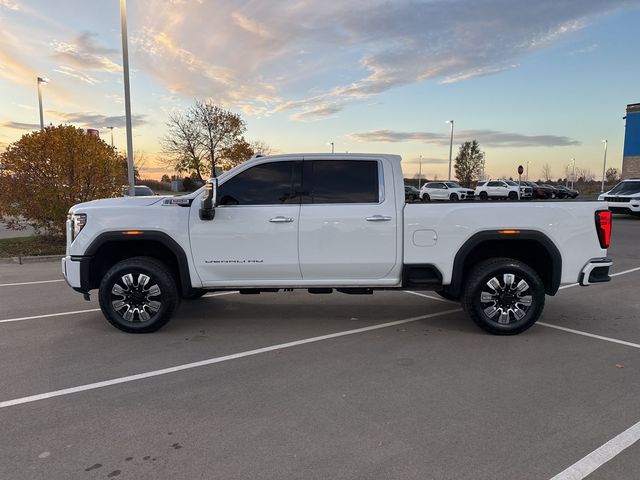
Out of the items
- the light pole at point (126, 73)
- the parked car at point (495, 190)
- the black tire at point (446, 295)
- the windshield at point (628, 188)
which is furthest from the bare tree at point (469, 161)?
the black tire at point (446, 295)

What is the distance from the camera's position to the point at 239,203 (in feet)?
17.9

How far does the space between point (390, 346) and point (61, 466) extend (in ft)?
10.6

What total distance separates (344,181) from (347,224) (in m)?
0.53

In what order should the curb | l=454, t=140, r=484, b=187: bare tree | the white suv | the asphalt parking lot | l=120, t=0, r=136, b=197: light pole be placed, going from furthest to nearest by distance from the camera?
l=454, t=140, r=484, b=187: bare tree
the white suv
l=120, t=0, r=136, b=197: light pole
the curb
the asphalt parking lot

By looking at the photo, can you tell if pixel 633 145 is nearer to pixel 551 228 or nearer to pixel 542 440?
pixel 551 228

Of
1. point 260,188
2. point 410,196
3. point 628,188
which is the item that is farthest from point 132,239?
point 628,188

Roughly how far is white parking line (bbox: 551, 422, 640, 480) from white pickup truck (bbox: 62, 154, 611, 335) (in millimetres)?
2182

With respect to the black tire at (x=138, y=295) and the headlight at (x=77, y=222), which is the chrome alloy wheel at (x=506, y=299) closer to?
the black tire at (x=138, y=295)

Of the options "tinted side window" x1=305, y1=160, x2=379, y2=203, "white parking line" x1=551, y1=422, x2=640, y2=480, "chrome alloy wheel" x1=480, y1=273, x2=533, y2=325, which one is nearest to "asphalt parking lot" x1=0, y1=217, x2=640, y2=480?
"white parking line" x1=551, y1=422, x2=640, y2=480

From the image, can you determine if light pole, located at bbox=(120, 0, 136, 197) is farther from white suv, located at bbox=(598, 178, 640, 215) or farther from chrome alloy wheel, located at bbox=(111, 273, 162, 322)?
white suv, located at bbox=(598, 178, 640, 215)

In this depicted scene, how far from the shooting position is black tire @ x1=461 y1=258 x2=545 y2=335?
212 inches

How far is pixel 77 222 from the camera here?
17.9ft

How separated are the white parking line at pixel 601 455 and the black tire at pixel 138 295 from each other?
4.18 metres

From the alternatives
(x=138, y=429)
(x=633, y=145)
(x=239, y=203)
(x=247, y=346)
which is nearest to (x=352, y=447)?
(x=138, y=429)
